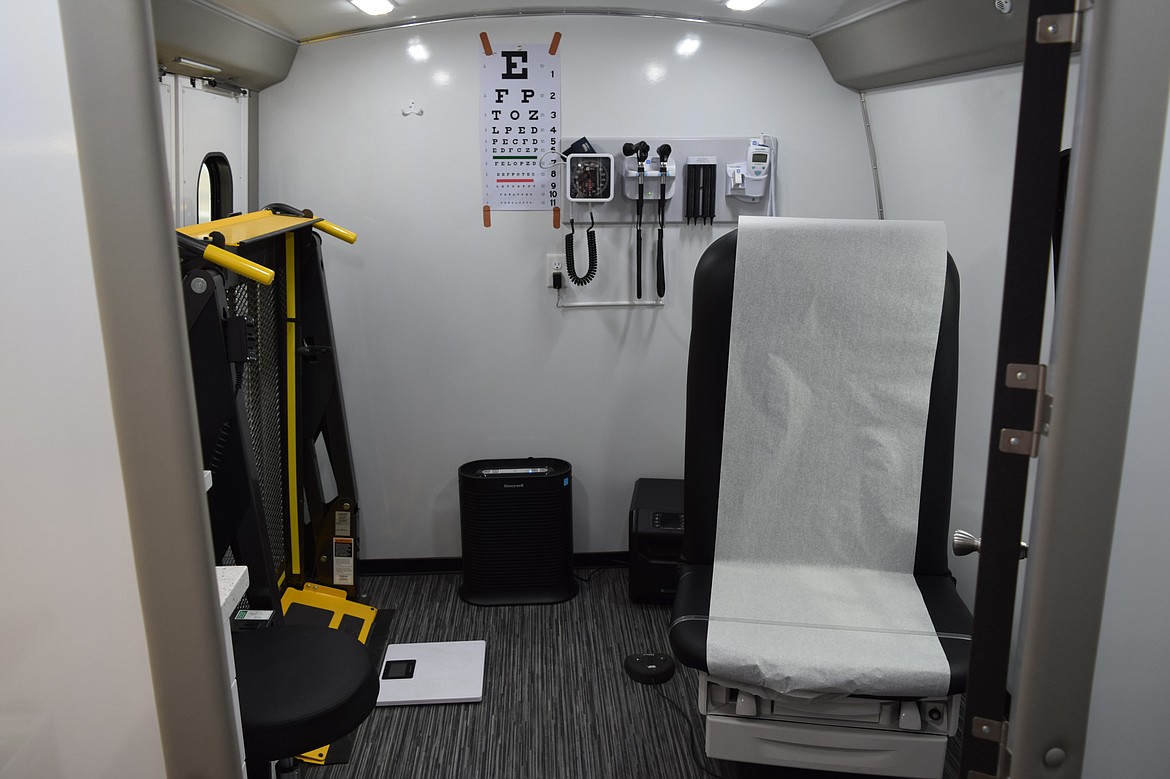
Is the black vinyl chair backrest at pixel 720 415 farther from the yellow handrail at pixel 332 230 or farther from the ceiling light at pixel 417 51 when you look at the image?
the ceiling light at pixel 417 51

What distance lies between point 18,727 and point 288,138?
241cm

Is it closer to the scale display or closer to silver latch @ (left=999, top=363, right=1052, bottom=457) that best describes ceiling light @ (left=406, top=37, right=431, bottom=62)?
the scale display

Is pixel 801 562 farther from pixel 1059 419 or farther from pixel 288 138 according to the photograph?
pixel 288 138

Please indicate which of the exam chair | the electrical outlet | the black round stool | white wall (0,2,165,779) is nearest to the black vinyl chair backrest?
the exam chair

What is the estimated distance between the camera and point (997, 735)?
3.32ft

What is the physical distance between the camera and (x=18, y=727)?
38.2 inches

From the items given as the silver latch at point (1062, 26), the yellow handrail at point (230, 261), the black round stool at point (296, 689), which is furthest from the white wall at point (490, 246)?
the silver latch at point (1062, 26)

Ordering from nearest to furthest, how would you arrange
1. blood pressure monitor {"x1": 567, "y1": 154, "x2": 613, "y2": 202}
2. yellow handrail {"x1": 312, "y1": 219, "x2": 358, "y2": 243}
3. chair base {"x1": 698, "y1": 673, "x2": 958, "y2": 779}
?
chair base {"x1": 698, "y1": 673, "x2": 958, "y2": 779} → yellow handrail {"x1": 312, "y1": 219, "x2": 358, "y2": 243} → blood pressure monitor {"x1": 567, "y1": 154, "x2": 613, "y2": 202}

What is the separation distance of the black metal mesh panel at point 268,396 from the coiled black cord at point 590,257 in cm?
103

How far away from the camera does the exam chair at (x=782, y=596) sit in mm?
1708

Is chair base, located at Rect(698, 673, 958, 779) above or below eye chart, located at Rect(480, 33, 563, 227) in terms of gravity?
below

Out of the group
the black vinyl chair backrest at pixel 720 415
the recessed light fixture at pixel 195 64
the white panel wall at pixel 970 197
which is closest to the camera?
the black vinyl chair backrest at pixel 720 415

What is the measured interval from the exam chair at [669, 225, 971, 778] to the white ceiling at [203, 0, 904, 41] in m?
1.12

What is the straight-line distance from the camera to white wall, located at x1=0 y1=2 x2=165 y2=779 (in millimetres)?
829
